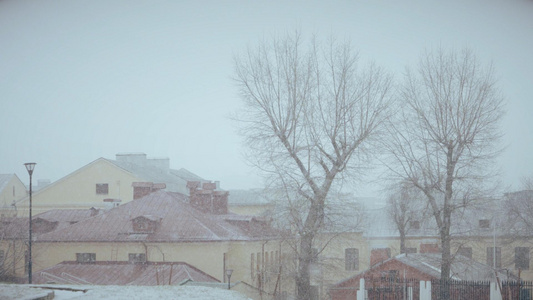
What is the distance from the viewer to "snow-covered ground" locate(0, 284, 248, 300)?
9.84 meters

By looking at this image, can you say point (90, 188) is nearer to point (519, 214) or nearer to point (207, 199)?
point (207, 199)

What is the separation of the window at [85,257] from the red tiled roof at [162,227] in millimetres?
502

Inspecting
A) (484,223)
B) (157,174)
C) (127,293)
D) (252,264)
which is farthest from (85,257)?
(484,223)

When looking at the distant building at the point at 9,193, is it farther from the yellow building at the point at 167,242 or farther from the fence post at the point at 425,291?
the fence post at the point at 425,291

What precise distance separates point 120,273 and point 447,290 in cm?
964

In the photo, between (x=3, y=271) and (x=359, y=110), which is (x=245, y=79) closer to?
(x=359, y=110)

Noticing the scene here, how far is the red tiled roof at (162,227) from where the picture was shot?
60.7ft

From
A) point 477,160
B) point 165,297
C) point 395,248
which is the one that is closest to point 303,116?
point 477,160

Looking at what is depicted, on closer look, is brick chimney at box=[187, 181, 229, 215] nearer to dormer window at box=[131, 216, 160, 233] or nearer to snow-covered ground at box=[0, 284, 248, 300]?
dormer window at box=[131, 216, 160, 233]

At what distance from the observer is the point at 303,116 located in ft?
52.8

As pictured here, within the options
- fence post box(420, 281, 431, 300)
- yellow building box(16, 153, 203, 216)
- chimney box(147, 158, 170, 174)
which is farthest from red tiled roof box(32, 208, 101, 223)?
fence post box(420, 281, 431, 300)

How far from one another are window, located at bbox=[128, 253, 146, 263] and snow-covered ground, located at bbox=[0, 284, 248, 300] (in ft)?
21.6

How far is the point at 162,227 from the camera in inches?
747

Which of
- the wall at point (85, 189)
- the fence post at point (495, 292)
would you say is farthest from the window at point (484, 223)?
the wall at point (85, 189)
